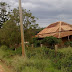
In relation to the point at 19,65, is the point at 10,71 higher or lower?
lower

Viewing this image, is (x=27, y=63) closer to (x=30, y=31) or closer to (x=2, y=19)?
(x=30, y=31)

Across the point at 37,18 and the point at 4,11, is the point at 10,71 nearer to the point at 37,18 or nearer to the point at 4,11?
the point at 37,18

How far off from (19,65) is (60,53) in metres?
3.29

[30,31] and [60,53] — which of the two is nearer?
[60,53]

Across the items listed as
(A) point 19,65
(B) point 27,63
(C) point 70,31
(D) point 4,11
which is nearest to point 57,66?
(B) point 27,63

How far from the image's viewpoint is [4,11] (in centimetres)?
2695

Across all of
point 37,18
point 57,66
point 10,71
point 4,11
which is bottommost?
point 10,71

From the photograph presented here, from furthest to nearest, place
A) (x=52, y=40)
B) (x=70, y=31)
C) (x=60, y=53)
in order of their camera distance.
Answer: (x=70, y=31) < (x=52, y=40) < (x=60, y=53)

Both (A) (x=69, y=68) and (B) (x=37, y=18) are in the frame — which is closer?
(A) (x=69, y=68)

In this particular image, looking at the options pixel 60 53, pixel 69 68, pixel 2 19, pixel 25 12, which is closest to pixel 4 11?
pixel 2 19

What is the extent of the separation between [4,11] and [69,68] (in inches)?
971

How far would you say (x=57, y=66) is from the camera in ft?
20.5

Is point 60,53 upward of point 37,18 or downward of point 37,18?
downward

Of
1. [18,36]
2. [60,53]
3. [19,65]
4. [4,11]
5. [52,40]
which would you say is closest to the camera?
[19,65]
